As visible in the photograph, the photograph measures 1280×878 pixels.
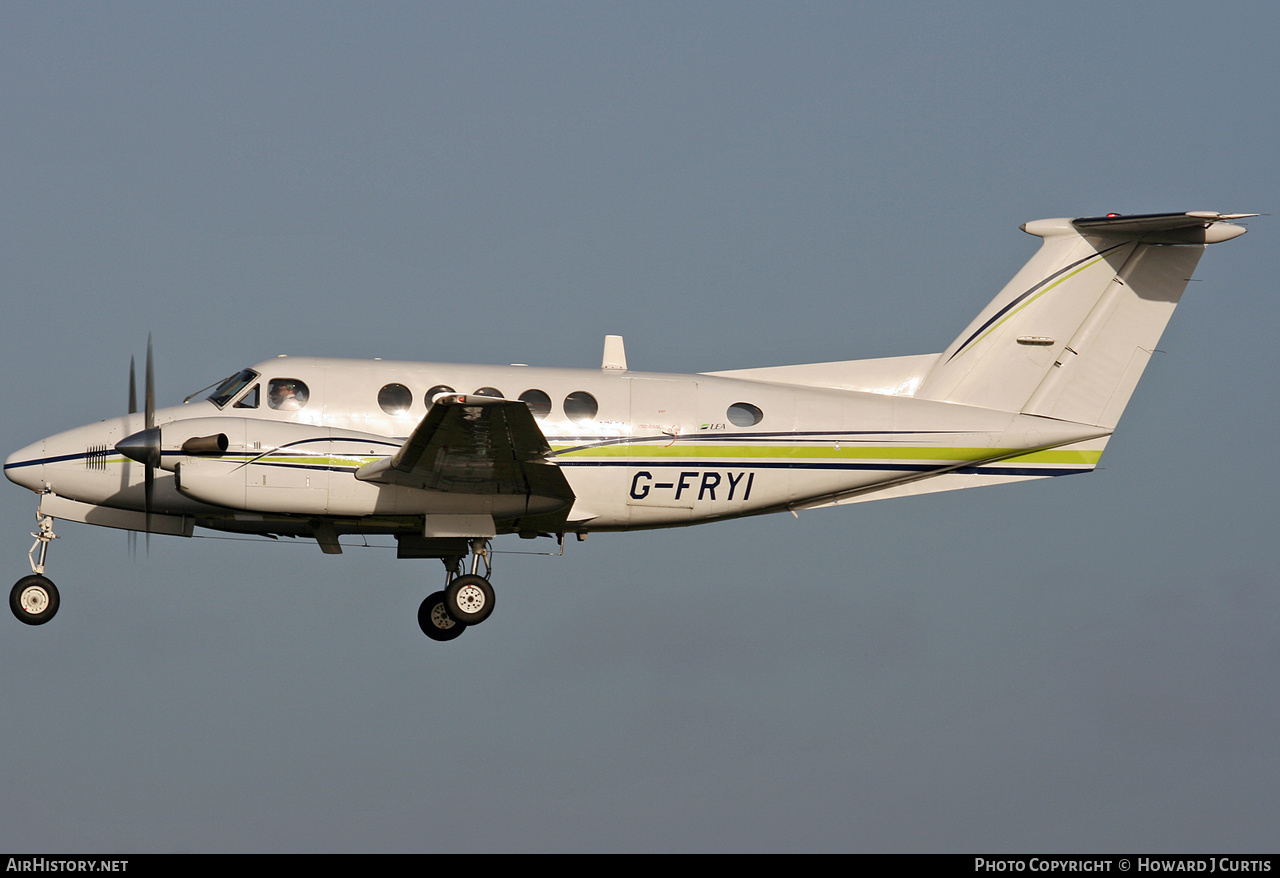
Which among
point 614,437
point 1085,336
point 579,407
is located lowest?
point 614,437

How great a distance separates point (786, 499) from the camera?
17359 millimetres

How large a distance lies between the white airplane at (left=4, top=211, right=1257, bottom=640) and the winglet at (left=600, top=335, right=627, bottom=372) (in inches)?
1.1

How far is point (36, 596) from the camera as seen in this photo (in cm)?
1622

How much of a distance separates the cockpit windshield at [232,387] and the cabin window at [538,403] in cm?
303

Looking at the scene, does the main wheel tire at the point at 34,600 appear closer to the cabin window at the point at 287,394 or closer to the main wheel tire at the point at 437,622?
the cabin window at the point at 287,394

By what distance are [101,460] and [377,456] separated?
10.4 ft

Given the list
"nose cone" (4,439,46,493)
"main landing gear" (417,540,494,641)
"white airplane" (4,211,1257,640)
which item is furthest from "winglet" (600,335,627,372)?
"nose cone" (4,439,46,493)

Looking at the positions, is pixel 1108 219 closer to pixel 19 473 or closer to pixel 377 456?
pixel 377 456

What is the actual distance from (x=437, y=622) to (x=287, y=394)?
11.4 feet

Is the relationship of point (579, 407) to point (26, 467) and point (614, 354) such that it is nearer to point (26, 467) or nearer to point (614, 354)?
point (614, 354)

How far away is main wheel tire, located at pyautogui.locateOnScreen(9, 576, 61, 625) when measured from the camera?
636 inches

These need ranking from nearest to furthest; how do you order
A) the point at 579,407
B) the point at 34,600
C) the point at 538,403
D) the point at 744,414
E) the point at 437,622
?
the point at 34,600 < the point at 538,403 < the point at 579,407 < the point at 744,414 < the point at 437,622

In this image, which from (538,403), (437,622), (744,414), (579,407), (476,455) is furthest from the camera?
(437,622)

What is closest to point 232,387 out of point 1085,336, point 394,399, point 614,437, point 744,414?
point 394,399
